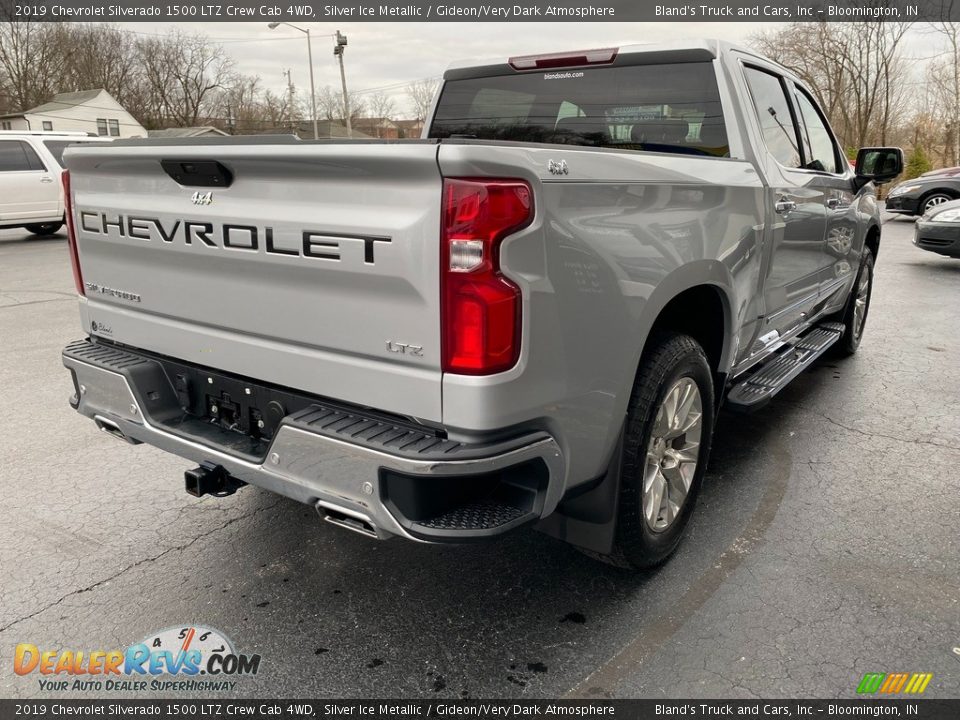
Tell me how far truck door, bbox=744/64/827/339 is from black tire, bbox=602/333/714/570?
1005 millimetres

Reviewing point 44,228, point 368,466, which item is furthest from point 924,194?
point 44,228

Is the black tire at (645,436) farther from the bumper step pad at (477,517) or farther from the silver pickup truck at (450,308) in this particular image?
the bumper step pad at (477,517)

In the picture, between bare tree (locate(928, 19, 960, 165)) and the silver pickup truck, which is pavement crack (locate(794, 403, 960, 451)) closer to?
the silver pickup truck

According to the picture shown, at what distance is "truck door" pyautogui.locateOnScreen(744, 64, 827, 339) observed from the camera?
11.7ft

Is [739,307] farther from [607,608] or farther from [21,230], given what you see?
[21,230]

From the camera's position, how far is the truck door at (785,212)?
3576 mm

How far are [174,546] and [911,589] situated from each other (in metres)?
2.94

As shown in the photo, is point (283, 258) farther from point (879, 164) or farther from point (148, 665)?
point (879, 164)

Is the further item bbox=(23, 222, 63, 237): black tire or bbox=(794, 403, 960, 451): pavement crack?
bbox=(23, 222, 63, 237): black tire

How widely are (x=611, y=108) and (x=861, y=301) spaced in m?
3.65

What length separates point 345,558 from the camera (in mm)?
3025

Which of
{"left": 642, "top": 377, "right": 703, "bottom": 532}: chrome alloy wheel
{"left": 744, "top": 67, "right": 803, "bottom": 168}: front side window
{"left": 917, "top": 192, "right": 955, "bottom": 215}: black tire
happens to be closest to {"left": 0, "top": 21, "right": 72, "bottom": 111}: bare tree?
{"left": 917, "top": 192, "right": 955, "bottom": 215}: black tire

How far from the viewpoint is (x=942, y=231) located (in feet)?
33.9

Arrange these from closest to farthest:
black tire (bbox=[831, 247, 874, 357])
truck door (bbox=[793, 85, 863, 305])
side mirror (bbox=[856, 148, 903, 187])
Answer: truck door (bbox=[793, 85, 863, 305]) → side mirror (bbox=[856, 148, 903, 187]) → black tire (bbox=[831, 247, 874, 357])
